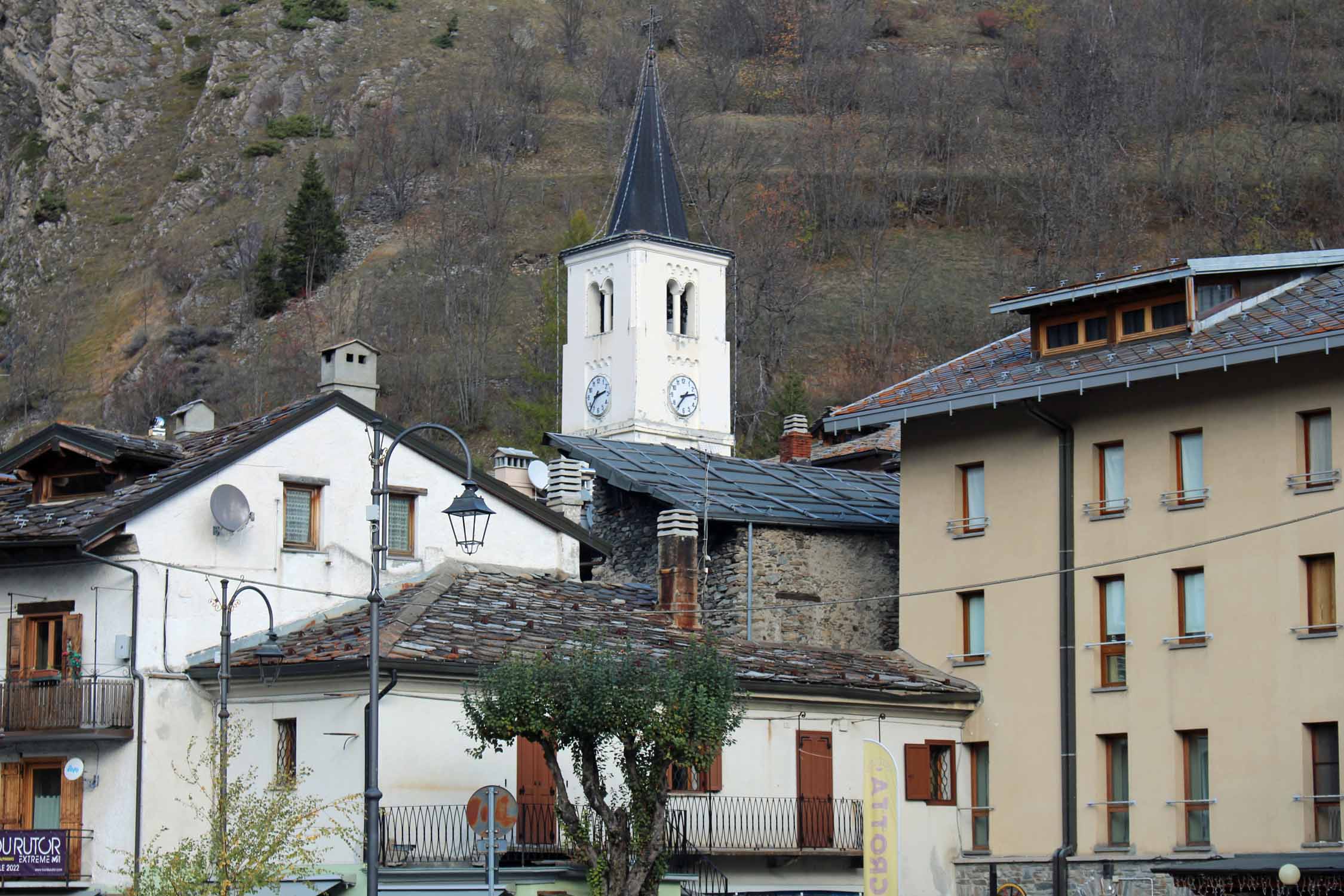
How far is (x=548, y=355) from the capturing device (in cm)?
9388

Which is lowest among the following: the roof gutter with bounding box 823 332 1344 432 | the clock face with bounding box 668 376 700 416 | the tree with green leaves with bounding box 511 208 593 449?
the roof gutter with bounding box 823 332 1344 432

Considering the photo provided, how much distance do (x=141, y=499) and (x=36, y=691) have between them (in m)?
3.46

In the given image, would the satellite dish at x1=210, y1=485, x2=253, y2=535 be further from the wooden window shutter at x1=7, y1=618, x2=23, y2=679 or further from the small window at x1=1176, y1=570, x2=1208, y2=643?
the small window at x1=1176, y1=570, x2=1208, y2=643

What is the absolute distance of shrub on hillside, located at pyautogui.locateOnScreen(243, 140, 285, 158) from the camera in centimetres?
12731

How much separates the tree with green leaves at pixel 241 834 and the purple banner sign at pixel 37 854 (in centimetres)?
107

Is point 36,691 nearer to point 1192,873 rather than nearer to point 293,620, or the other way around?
point 293,620

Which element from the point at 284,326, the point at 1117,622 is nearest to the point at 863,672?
the point at 1117,622

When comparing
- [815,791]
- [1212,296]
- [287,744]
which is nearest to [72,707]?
[287,744]

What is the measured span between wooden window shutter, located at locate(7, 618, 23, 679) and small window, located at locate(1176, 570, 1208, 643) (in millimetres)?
17997

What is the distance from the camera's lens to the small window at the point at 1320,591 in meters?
32.3

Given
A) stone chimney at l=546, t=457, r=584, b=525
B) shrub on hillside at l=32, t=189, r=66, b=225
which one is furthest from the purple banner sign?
shrub on hillside at l=32, t=189, r=66, b=225

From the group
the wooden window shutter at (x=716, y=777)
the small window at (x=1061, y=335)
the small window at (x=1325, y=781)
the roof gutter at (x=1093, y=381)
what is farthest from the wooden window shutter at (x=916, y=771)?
the small window at (x=1061, y=335)

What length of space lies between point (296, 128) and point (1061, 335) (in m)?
96.9

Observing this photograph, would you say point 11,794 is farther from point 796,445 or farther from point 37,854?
point 796,445
